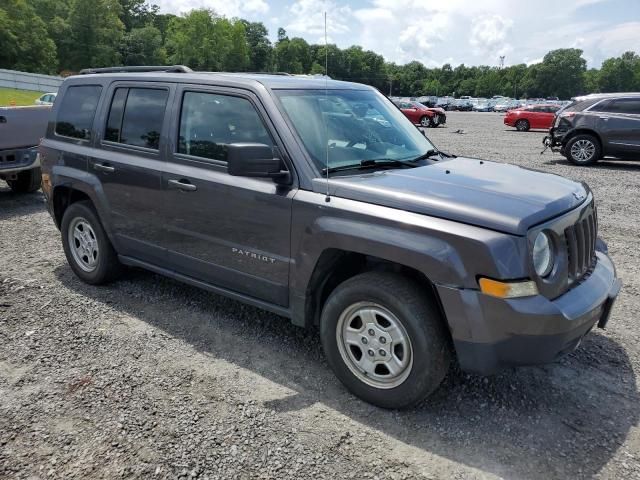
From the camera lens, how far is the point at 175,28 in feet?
343

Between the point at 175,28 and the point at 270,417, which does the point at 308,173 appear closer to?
the point at 270,417

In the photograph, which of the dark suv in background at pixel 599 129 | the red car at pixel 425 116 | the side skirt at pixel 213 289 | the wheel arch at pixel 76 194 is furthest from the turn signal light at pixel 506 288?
the red car at pixel 425 116

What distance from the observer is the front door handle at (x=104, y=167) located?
4489 mm

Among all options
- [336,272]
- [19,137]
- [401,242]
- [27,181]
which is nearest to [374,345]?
[336,272]

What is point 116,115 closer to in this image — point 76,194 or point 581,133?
point 76,194

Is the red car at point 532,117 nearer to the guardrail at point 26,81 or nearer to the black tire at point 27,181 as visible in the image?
the black tire at point 27,181

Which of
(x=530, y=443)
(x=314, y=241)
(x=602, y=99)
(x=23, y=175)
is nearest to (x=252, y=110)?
(x=314, y=241)

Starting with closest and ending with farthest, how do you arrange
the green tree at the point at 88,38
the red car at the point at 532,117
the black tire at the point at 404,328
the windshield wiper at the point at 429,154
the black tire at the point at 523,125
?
the black tire at the point at 404,328 < the windshield wiper at the point at 429,154 < the red car at the point at 532,117 < the black tire at the point at 523,125 < the green tree at the point at 88,38

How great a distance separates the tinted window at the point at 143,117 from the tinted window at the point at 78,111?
48 centimetres

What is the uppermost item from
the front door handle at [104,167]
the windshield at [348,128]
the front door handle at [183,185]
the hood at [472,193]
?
the windshield at [348,128]

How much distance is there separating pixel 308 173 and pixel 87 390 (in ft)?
6.42

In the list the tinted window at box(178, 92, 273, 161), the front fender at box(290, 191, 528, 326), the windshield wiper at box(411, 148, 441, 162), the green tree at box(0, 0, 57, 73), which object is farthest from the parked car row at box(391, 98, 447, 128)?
the green tree at box(0, 0, 57, 73)

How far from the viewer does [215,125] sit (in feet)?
12.6

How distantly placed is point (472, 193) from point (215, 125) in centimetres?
188
